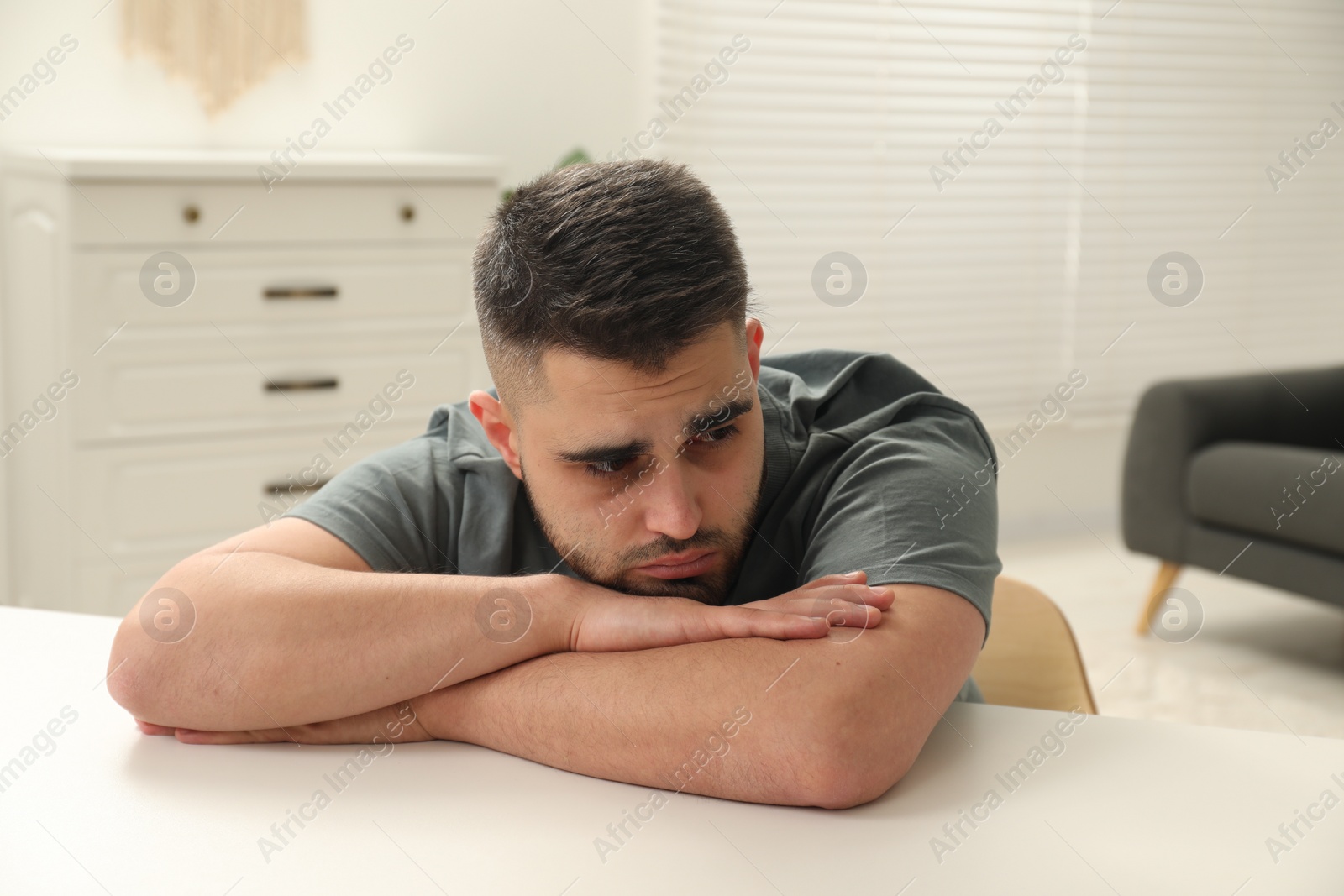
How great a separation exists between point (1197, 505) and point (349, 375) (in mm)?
2483

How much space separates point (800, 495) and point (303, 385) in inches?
74.5

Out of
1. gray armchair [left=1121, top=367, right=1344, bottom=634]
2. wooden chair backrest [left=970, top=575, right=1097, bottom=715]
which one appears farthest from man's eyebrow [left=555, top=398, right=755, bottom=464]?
gray armchair [left=1121, top=367, right=1344, bottom=634]

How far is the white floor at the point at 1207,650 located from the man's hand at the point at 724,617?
5.29ft

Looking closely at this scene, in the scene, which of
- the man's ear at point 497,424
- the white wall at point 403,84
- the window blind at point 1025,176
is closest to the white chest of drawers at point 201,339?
the white wall at point 403,84

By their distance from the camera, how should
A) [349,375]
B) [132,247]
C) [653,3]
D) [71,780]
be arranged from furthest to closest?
[653,3] < [349,375] < [132,247] < [71,780]

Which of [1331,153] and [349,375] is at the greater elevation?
[1331,153]

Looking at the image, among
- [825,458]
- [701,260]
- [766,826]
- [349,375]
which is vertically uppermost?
[701,260]

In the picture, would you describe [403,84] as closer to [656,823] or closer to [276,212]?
→ [276,212]

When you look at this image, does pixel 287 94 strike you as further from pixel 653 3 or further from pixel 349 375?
pixel 653 3

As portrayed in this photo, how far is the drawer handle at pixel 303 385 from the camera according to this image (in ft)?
9.30

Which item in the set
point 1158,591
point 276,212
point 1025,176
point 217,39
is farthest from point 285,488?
point 1025,176

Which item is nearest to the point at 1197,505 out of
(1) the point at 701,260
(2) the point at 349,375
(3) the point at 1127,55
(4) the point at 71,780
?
(3) the point at 1127,55

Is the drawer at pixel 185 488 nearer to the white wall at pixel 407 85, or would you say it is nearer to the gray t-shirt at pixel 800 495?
the white wall at pixel 407 85

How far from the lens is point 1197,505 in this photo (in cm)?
343
